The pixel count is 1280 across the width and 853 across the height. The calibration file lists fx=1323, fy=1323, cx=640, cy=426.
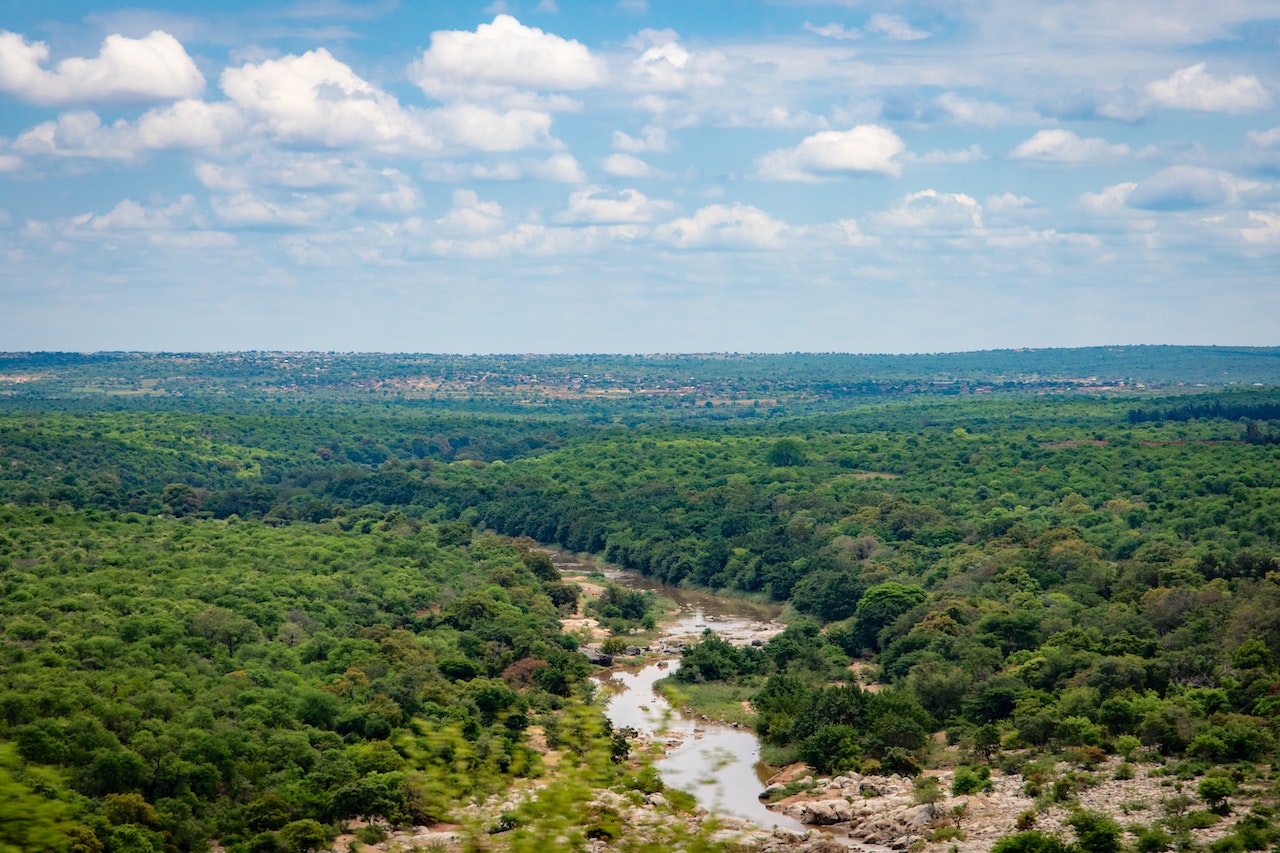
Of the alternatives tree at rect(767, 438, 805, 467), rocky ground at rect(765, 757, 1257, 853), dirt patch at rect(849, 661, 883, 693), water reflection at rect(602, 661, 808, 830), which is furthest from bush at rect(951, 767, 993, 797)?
tree at rect(767, 438, 805, 467)

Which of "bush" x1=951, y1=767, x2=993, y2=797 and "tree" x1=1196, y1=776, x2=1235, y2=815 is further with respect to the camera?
"bush" x1=951, y1=767, x2=993, y2=797

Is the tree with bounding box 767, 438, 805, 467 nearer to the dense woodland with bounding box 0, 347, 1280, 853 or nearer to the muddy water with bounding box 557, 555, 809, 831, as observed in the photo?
the dense woodland with bounding box 0, 347, 1280, 853

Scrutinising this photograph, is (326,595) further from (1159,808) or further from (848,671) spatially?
(1159,808)

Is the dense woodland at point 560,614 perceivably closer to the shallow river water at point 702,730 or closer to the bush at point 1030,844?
the shallow river water at point 702,730

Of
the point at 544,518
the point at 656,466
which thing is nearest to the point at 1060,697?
the point at 544,518

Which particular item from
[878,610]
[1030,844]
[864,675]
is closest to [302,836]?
[1030,844]
